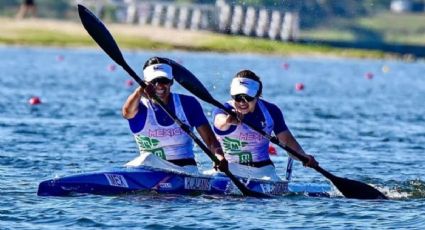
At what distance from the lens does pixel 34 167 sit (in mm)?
21359

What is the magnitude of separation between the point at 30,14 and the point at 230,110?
237ft

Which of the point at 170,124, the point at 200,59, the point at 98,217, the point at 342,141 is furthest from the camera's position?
the point at 200,59

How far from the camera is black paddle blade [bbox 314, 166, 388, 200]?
19.0 metres

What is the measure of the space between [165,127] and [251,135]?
1.27 meters

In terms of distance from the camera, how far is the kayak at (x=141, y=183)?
17688mm

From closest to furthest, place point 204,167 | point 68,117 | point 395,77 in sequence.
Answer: point 204,167, point 68,117, point 395,77

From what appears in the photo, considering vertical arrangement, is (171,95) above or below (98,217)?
above

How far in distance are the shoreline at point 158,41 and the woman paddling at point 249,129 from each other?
170 ft

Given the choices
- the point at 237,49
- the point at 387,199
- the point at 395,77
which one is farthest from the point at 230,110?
the point at 237,49

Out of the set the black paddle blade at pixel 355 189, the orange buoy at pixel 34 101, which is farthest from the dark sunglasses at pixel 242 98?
the orange buoy at pixel 34 101

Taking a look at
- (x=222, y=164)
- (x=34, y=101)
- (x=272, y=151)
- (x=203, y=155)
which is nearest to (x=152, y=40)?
(x=34, y=101)

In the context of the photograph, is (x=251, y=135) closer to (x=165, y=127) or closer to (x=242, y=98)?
(x=242, y=98)

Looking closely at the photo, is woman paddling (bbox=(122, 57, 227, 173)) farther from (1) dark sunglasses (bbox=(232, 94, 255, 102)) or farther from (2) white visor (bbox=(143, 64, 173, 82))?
(1) dark sunglasses (bbox=(232, 94, 255, 102))

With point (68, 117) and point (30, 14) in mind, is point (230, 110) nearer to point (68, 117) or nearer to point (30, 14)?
point (68, 117)
